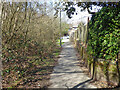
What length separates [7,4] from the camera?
754 centimetres

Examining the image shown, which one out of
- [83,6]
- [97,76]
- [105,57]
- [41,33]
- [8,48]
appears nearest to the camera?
[105,57]

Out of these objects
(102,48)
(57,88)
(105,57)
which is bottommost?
(57,88)

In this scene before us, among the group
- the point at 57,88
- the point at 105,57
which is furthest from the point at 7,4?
the point at 105,57

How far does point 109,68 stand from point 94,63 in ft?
2.74

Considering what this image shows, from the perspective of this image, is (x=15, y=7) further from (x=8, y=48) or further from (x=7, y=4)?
(x=8, y=48)

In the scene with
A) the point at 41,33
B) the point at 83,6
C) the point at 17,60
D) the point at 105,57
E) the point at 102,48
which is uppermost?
the point at 83,6

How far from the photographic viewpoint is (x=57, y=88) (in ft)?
14.9

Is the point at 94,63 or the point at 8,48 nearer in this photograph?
the point at 94,63

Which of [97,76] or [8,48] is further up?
[8,48]

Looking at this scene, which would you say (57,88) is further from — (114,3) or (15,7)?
(15,7)

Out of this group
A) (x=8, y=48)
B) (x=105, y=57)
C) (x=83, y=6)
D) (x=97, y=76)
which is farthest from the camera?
(x=8, y=48)

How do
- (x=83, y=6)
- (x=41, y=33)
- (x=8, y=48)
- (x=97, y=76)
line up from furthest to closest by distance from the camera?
(x=41, y=33) < (x=8, y=48) < (x=83, y=6) < (x=97, y=76)

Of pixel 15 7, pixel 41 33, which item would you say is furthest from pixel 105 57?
pixel 41 33

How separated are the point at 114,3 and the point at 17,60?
6.07 meters
